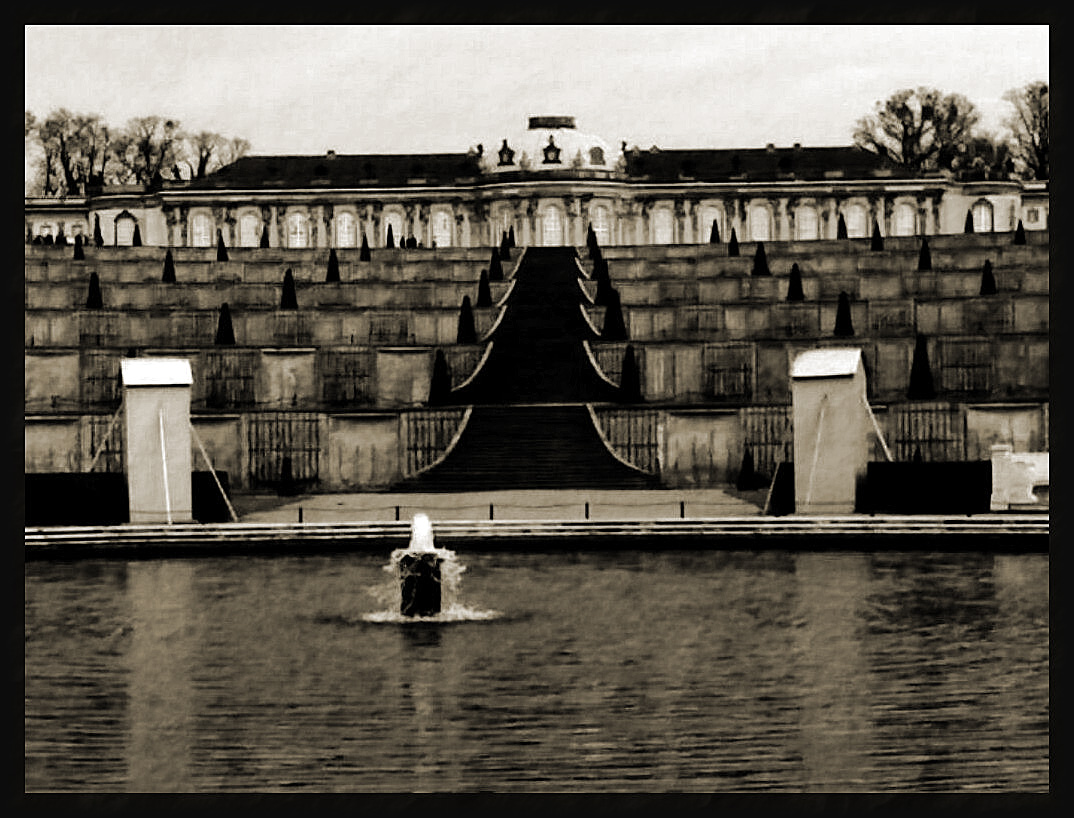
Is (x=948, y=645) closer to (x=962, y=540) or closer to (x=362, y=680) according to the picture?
(x=362, y=680)

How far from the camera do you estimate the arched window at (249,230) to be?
92.9m

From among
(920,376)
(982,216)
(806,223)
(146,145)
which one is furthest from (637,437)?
(806,223)

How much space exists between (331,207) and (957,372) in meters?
55.0

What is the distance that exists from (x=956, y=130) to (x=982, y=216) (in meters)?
40.6

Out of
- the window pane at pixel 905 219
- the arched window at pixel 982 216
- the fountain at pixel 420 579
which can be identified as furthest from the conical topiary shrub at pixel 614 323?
the window pane at pixel 905 219

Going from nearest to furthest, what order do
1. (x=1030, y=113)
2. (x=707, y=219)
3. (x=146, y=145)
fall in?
1. (x=1030, y=113)
2. (x=146, y=145)
3. (x=707, y=219)

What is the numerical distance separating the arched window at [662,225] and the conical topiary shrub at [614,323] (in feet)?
154

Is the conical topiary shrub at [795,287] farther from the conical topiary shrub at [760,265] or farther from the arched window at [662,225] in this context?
the arched window at [662,225]

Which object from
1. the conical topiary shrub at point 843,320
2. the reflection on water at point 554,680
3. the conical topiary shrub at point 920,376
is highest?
the conical topiary shrub at point 843,320

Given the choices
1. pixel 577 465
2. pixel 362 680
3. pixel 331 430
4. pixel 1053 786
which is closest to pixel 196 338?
pixel 331 430

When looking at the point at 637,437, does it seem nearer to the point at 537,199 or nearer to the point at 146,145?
the point at 146,145

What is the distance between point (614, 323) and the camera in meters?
46.2

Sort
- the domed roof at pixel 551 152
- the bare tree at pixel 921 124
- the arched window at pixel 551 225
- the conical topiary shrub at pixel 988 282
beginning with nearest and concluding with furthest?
the bare tree at pixel 921 124, the conical topiary shrub at pixel 988 282, the domed roof at pixel 551 152, the arched window at pixel 551 225

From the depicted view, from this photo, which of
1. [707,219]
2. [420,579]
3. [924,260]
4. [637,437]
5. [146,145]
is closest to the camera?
[420,579]
